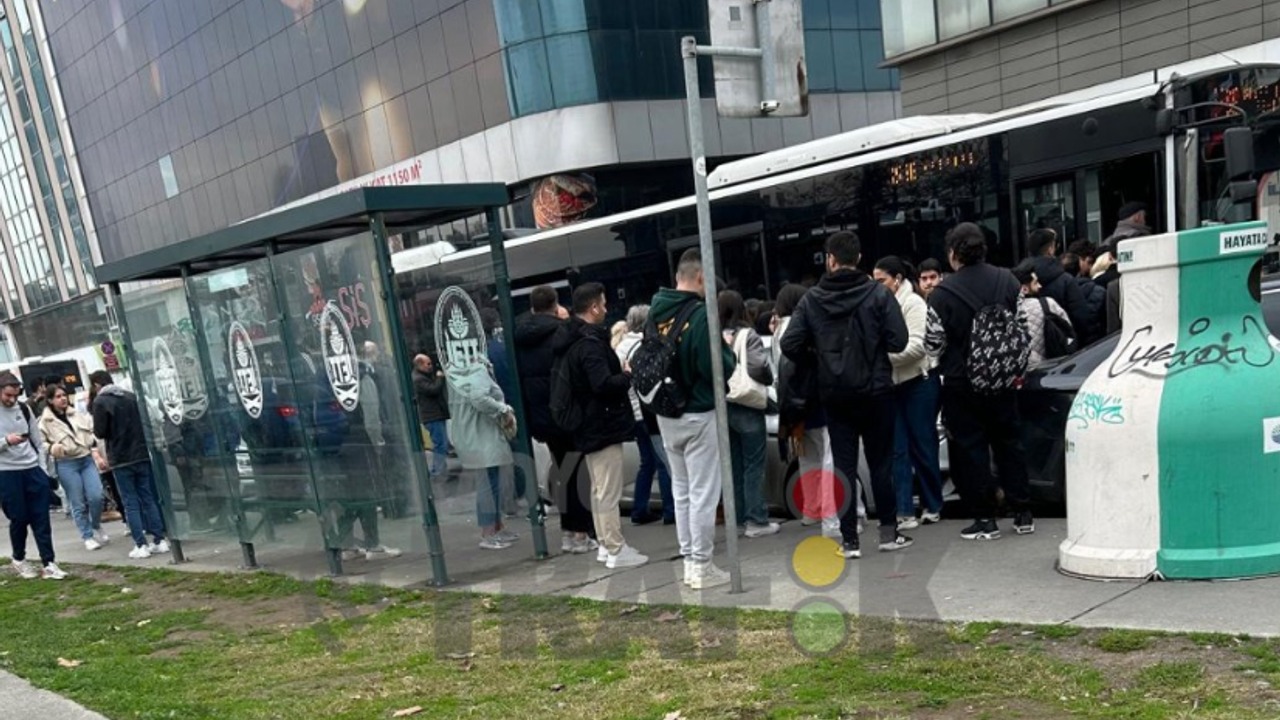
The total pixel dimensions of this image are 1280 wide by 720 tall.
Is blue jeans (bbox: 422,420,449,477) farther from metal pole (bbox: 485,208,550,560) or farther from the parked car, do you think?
the parked car

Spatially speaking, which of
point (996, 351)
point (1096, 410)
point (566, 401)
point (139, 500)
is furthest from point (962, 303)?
point (139, 500)

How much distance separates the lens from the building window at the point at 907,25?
2202cm

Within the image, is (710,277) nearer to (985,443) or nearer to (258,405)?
(985,443)

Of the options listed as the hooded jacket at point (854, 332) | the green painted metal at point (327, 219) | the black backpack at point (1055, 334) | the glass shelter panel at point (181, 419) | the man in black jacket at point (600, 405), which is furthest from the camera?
the glass shelter panel at point (181, 419)

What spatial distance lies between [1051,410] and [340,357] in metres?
4.84

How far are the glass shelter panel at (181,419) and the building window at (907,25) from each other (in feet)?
56.6

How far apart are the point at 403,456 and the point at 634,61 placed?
80.4 feet

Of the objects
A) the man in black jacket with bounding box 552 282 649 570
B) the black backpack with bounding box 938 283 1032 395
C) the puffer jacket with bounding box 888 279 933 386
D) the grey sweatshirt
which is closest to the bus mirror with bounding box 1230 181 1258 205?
the puffer jacket with bounding box 888 279 933 386

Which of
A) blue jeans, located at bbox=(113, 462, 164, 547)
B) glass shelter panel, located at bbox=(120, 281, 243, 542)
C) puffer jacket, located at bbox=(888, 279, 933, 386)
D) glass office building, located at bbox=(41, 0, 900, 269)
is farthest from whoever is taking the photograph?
glass office building, located at bbox=(41, 0, 900, 269)

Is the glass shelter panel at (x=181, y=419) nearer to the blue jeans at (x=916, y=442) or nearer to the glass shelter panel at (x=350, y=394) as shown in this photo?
the glass shelter panel at (x=350, y=394)

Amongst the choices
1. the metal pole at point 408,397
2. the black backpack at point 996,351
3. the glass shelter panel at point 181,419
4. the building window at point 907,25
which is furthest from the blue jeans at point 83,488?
the building window at point 907,25

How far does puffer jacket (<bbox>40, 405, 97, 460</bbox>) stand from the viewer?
1091cm

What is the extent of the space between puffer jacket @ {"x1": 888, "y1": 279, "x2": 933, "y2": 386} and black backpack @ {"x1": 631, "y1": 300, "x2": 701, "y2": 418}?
1370 millimetres

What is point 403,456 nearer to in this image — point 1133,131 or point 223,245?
point 223,245
